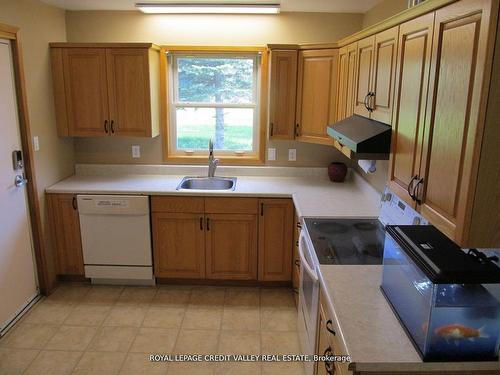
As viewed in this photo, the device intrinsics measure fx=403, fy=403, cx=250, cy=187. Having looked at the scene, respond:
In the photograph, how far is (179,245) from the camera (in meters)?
3.41

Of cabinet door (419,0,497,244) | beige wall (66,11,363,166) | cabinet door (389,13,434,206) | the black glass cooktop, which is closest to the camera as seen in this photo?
cabinet door (419,0,497,244)

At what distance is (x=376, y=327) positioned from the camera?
1466 mm

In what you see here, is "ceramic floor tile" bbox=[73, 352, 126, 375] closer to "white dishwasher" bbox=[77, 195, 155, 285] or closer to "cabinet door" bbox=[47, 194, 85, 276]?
"white dishwasher" bbox=[77, 195, 155, 285]

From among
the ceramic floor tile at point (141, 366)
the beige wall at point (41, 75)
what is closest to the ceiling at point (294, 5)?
the beige wall at point (41, 75)

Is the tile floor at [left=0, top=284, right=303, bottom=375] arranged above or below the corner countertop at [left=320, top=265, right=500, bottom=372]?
below

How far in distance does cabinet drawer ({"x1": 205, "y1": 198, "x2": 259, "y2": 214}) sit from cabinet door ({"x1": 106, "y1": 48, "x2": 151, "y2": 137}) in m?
0.84

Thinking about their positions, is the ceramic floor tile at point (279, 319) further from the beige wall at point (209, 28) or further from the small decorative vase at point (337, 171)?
the beige wall at point (209, 28)

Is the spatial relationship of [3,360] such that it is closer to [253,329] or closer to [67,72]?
[253,329]

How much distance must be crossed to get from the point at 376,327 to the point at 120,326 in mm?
2114

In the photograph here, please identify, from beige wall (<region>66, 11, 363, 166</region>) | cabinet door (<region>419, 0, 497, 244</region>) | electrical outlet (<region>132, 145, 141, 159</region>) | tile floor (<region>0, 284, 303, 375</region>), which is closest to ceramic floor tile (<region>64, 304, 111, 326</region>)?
tile floor (<region>0, 284, 303, 375</region>)

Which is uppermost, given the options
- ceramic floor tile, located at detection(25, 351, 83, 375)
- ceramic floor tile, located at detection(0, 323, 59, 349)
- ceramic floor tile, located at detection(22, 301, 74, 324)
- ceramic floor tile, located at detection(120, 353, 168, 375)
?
ceramic floor tile, located at detection(22, 301, 74, 324)

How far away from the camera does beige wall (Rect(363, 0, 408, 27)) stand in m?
2.62

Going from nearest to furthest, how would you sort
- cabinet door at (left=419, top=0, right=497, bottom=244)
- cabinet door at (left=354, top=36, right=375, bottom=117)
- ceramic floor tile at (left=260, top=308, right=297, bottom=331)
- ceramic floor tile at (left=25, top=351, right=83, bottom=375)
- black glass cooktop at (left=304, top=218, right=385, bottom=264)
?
cabinet door at (left=419, top=0, right=497, bottom=244) < black glass cooktop at (left=304, top=218, right=385, bottom=264) < cabinet door at (left=354, top=36, right=375, bottom=117) < ceramic floor tile at (left=25, top=351, right=83, bottom=375) < ceramic floor tile at (left=260, top=308, right=297, bottom=331)

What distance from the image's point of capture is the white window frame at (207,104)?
3.64 metres
